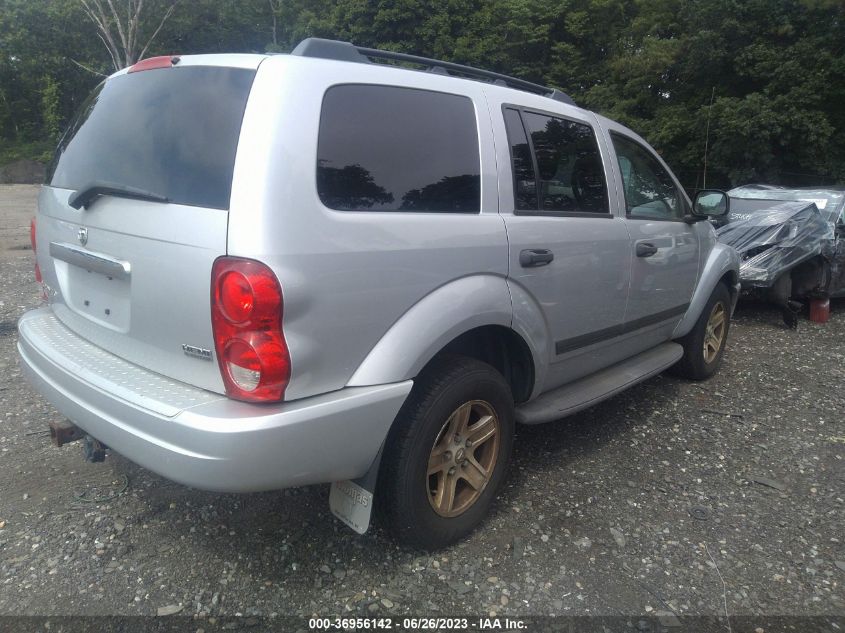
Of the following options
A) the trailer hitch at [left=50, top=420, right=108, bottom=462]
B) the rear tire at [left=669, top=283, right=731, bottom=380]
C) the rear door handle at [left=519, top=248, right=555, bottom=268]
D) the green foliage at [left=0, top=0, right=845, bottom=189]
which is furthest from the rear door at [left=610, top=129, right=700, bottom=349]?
the green foliage at [left=0, top=0, right=845, bottom=189]

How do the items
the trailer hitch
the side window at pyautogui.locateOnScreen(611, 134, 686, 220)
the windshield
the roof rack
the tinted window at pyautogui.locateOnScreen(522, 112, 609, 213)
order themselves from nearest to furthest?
1. the roof rack
2. the trailer hitch
3. the tinted window at pyautogui.locateOnScreen(522, 112, 609, 213)
4. the side window at pyautogui.locateOnScreen(611, 134, 686, 220)
5. the windshield

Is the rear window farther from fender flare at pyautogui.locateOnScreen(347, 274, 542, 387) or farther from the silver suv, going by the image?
fender flare at pyautogui.locateOnScreen(347, 274, 542, 387)

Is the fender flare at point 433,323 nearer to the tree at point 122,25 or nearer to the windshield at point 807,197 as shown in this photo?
the windshield at point 807,197

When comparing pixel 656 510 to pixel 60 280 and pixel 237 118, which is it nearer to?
pixel 237 118

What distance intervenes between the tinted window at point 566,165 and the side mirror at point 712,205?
1.28 metres

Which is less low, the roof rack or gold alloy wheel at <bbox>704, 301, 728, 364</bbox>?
the roof rack

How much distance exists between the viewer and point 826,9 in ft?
44.9

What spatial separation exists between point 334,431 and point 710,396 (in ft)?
11.6

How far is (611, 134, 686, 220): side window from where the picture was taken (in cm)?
372

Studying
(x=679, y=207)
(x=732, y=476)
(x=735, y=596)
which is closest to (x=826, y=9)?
(x=679, y=207)

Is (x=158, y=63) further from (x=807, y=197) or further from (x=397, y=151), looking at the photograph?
(x=807, y=197)

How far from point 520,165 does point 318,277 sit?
133 cm

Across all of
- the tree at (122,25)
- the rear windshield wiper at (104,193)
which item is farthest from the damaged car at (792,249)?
the tree at (122,25)

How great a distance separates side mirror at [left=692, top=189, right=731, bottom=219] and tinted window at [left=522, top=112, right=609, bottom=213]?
1281mm
